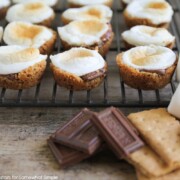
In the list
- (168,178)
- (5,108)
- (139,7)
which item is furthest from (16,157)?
(139,7)

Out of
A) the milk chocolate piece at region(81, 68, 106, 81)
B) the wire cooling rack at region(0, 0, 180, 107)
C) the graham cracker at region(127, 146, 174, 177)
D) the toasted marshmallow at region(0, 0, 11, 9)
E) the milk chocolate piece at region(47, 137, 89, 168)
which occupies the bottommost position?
the wire cooling rack at region(0, 0, 180, 107)

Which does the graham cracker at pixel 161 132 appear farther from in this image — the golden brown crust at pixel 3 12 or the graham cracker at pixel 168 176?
the golden brown crust at pixel 3 12

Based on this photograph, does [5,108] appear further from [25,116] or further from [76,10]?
[76,10]

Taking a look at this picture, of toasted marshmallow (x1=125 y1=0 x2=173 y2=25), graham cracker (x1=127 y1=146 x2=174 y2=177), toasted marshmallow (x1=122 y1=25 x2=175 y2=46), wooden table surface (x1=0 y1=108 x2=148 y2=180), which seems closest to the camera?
graham cracker (x1=127 y1=146 x2=174 y2=177)

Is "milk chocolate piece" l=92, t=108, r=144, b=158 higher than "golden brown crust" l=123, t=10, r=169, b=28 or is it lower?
higher

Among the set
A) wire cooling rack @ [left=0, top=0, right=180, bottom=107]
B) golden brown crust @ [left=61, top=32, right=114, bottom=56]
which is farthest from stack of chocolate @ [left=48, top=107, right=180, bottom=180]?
golden brown crust @ [left=61, top=32, right=114, bottom=56]

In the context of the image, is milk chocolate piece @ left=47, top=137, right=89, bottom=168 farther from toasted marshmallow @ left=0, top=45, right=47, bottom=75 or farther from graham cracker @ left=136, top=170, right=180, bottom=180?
toasted marshmallow @ left=0, top=45, right=47, bottom=75

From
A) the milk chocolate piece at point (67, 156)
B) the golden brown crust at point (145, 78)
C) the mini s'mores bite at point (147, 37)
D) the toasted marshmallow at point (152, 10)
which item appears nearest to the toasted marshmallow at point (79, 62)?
the golden brown crust at point (145, 78)
